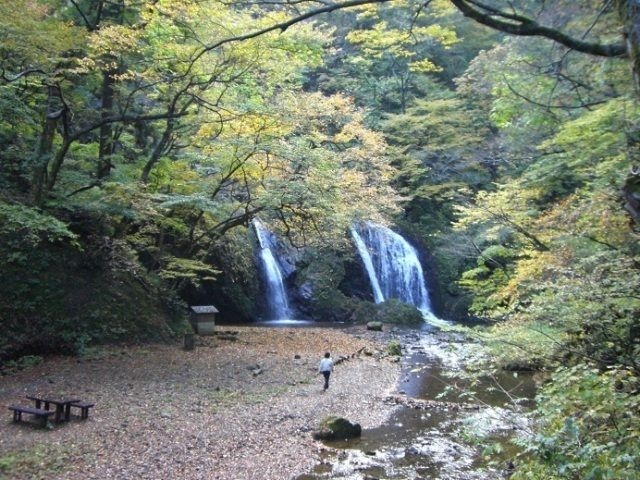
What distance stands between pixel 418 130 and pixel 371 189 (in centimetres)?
1194

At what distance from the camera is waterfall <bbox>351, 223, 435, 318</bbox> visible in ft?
93.7

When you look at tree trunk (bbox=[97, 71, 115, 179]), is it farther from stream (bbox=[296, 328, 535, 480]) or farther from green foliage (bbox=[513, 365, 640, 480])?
green foliage (bbox=[513, 365, 640, 480])

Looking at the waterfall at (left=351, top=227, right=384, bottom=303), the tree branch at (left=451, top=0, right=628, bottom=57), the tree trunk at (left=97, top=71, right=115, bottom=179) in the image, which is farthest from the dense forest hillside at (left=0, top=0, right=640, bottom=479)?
the waterfall at (left=351, top=227, right=384, bottom=303)

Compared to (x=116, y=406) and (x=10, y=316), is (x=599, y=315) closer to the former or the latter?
(x=116, y=406)

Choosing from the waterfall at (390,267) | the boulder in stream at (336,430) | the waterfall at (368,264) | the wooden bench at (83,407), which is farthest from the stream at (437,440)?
the waterfall at (390,267)

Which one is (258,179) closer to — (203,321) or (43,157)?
(203,321)

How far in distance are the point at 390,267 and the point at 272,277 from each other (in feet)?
24.5

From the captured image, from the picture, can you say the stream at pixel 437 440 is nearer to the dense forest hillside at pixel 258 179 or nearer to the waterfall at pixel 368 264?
the dense forest hillside at pixel 258 179

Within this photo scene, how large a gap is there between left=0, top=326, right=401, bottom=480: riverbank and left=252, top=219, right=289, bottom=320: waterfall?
833 centimetres

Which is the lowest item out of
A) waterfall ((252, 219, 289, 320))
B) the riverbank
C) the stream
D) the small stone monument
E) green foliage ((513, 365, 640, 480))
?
the stream

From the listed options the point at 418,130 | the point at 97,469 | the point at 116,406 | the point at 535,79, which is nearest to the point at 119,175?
the point at 116,406

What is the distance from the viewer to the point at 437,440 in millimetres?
9812

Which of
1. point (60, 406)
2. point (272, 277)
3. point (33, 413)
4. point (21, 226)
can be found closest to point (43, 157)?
point (21, 226)

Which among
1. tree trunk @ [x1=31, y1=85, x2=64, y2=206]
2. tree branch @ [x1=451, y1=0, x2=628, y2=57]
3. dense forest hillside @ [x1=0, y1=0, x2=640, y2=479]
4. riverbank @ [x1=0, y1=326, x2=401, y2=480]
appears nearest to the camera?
tree branch @ [x1=451, y1=0, x2=628, y2=57]
